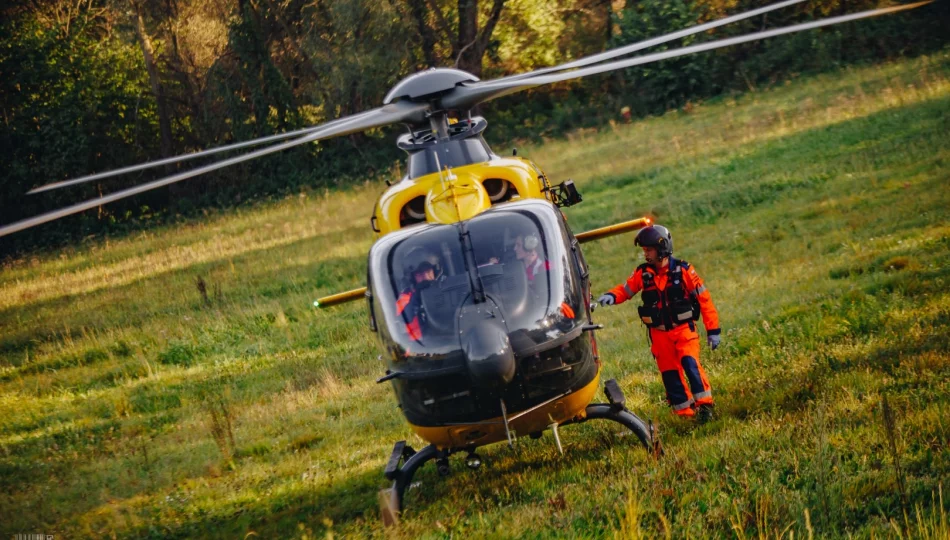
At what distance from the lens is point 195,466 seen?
8922 mm

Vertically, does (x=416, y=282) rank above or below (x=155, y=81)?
below

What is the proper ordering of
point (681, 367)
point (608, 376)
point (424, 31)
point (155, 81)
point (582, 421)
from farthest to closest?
point (424, 31)
point (155, 81)
point (608, 376)
point (681, 367)
point (582, 421)

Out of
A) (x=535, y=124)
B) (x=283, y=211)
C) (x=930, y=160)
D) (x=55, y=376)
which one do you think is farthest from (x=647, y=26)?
(x=55, y=376)

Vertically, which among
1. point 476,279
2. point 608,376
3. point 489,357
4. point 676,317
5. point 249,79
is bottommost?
point 608,376

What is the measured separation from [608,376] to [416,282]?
3.39 meters

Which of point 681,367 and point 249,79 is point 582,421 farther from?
point 249,79

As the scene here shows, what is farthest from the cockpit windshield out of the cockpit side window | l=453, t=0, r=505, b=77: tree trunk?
l=453, t=0, r=505, b=77: tree trunk

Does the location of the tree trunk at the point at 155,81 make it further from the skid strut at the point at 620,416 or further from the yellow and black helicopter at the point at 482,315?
the skid strut at the point at 620,416

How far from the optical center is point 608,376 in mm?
8969

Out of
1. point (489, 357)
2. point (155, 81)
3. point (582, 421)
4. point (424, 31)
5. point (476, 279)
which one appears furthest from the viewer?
point (424, 31)

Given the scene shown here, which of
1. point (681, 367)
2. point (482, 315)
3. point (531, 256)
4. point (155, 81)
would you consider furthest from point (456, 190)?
point (155, 81)

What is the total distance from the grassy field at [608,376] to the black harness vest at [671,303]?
0.84 m

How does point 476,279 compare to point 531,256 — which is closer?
point 476,279

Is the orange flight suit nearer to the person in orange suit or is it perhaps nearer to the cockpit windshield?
the person in orange suit
